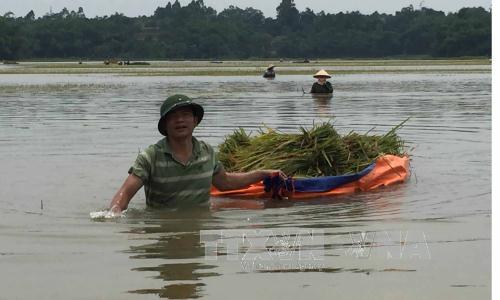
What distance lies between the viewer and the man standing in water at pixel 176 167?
6.52 metres

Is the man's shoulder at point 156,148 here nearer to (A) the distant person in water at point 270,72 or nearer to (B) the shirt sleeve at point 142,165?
(B) the shirt sleeve at point 142,165

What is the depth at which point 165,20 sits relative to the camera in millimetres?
143125

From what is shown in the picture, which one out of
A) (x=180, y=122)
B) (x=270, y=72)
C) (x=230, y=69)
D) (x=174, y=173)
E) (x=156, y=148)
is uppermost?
(x=180, y=122)

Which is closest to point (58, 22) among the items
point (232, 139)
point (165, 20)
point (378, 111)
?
point (165, 20)

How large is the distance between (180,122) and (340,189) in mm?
2708

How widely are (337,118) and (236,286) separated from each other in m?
13.3

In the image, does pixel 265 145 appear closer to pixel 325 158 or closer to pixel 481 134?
pixel 325 158

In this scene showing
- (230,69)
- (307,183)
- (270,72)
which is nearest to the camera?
(307,183)

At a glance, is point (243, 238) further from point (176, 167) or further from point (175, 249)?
point (176, 167)

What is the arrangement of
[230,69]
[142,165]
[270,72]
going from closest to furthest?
[142,165]
[270,72]
[230,69]

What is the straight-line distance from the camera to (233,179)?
7.17 meters

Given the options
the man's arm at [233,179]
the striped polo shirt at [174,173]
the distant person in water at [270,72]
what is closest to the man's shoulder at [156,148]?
the striped polo shirt at [174,173]

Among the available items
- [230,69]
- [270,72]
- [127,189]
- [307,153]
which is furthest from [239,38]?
[127,189]

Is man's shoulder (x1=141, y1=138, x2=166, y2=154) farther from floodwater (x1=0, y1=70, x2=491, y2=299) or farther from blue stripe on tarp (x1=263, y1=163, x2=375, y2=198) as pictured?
blue stripe on tarp (x1=263, y1=163, x2=375, y2=198)
